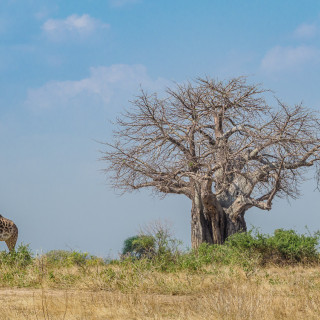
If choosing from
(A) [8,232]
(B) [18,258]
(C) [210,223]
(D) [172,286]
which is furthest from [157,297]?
(C) [210,223]

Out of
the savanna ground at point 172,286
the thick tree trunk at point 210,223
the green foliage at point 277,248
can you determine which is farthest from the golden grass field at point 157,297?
the thick tree trunk at point 210,223

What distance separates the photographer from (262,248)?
16.4m

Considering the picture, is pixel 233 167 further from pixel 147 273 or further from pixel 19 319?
pixel 19 319

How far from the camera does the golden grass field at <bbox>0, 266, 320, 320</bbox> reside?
7148 mm

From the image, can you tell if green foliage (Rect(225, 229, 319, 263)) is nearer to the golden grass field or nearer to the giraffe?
the golden grass field

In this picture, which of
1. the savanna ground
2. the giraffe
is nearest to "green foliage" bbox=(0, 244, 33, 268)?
the savanna ground

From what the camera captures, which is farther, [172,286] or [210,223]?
[210,223]

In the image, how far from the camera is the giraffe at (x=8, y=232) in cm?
1639

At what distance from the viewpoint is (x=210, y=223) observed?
20500 millimetres

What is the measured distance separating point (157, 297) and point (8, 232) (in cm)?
913

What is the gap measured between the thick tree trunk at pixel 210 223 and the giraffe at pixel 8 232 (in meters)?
7.08

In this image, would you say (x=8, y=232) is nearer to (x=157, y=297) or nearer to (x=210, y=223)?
(x=210, y=223)

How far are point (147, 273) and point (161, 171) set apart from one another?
8602 millimetres

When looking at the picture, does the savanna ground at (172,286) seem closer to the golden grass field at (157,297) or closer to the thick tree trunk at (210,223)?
the golden grass field at (157,297)
